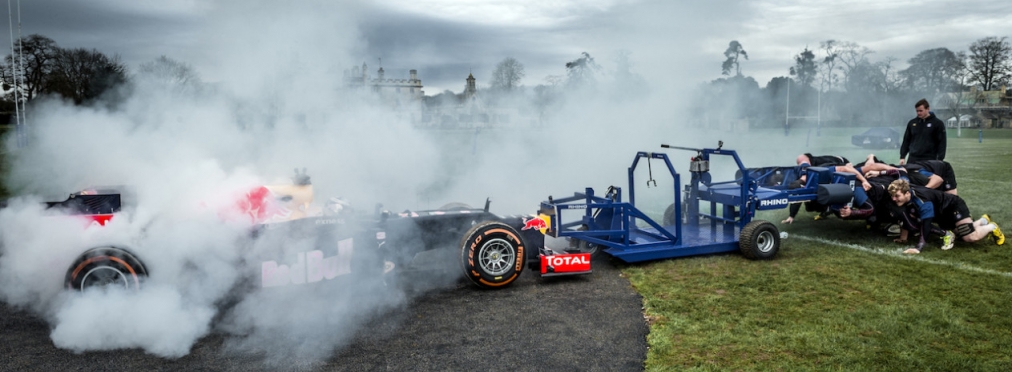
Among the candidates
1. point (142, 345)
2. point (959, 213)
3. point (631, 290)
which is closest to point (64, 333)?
point (142, 345)

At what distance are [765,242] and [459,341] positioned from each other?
469 cm

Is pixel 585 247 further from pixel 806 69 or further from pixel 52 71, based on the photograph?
pixel 806 69

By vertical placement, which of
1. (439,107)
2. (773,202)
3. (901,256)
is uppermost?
(439,107)

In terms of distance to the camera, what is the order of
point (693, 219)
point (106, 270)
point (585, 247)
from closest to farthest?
point (106, 270), point (585, 247), point (693, 219)

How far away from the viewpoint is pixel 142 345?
4926 mm

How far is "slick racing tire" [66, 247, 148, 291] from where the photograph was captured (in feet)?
17.7

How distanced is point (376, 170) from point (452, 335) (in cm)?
568

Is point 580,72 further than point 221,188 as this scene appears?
Yes

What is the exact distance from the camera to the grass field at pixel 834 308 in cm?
455

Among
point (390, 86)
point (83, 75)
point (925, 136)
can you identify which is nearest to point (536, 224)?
point (390, 86)

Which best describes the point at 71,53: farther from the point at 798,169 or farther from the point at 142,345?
the point at 798,169

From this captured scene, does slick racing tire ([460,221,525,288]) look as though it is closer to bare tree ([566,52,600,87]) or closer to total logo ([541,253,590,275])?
total logo ([541,253,590,275])

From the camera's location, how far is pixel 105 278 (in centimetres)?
550

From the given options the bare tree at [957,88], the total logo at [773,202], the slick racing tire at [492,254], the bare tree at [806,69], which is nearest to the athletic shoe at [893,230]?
the total logo at [773,202]
